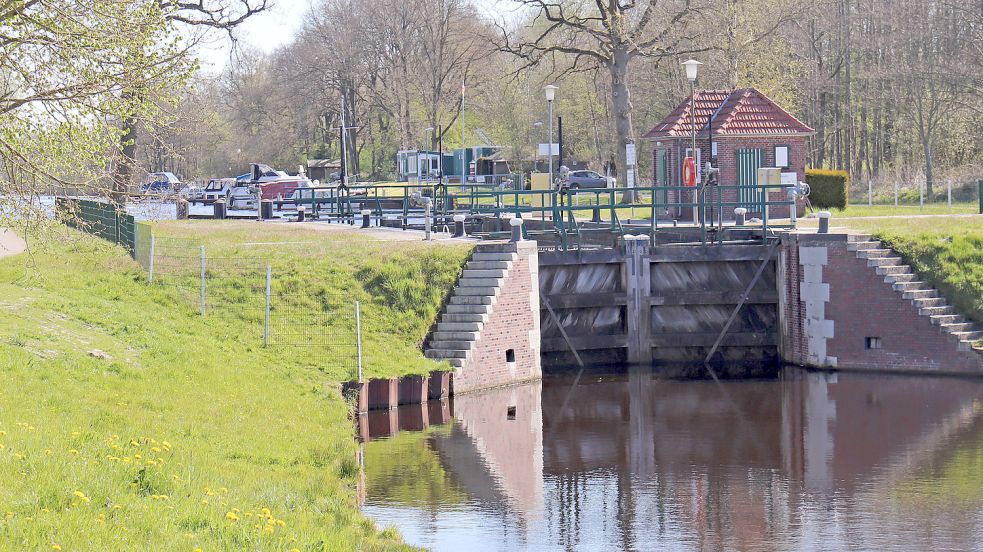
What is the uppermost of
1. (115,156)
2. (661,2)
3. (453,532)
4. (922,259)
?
(661,2)

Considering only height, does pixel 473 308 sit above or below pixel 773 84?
below

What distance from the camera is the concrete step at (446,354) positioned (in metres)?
25.5

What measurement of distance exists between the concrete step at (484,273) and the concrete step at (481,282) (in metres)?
0.10

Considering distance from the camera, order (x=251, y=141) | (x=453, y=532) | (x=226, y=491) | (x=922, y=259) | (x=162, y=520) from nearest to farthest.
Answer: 1. (x=162, y=520)
2. (x=226, y=491)
3. (x=453, y=532)
4. (x=922, y=259)
5. (x=251, y=141)

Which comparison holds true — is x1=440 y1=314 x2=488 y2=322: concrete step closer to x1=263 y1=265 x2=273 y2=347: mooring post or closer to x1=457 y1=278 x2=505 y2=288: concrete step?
x1=457 y1=278 x2=505 y2=288: concrete step

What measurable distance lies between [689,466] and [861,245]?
418 inches

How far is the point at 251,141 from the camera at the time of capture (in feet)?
322

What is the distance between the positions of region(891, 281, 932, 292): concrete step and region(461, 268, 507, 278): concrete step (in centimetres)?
853

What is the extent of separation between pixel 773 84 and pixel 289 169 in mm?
55705

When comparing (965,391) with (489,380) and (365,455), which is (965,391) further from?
(365,455)

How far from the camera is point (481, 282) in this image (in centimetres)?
2698

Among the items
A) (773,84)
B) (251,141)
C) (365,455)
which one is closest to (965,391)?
(365,455)

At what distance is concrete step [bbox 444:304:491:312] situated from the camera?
1038 inches

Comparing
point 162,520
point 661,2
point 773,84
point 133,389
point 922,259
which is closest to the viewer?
point 162,520
